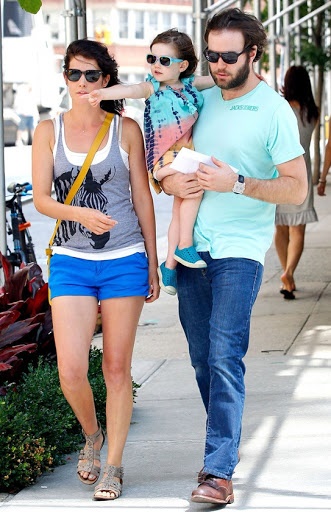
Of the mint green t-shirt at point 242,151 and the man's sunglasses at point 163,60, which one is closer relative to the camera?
the mint green t-shirt at point 242,151

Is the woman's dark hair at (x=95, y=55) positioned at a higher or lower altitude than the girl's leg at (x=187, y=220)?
higher

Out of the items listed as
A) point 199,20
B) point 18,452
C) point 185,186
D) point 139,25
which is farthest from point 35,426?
point 139,25

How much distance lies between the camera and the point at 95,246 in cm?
483

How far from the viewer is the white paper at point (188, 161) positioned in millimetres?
4562

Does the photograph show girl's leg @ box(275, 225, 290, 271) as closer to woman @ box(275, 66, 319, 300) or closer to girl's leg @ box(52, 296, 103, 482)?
woman @ box(275, 66, 319, 300)

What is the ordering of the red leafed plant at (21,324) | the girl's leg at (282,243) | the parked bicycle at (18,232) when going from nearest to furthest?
1. the red leafed plant at (21,324)
2. the girl's leg at (282,243)
3. the parked bicycle at (18,232)

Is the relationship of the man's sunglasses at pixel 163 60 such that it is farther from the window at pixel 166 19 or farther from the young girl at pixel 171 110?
the window at pixel 166 19

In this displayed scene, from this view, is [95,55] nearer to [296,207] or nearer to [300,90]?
[300,90]

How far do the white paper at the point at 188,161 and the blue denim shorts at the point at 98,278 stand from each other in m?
0.46

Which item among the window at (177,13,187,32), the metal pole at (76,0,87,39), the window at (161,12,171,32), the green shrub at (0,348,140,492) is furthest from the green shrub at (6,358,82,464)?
the window at (177,13,187,32)

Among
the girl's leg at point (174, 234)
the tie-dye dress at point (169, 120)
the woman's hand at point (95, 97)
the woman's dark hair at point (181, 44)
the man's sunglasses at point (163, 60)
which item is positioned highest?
the woman's dark hair at point (181, 44)

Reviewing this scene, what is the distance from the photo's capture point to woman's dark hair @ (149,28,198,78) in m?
4.77

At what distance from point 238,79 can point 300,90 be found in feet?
17.1

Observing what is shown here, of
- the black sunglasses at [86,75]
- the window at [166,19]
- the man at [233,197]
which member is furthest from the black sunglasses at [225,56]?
the window at [166,19]
